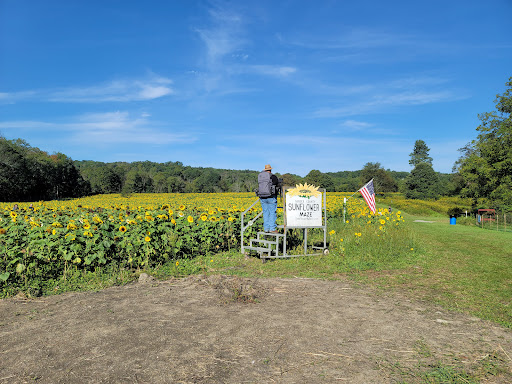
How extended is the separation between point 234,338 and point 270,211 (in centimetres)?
576

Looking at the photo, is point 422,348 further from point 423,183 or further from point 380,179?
point 380,179

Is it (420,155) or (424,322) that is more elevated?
(420,155)

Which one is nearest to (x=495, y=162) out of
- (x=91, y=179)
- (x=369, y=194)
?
(x=369, y=194)

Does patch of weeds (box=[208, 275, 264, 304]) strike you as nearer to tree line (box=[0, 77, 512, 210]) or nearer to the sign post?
the sign post

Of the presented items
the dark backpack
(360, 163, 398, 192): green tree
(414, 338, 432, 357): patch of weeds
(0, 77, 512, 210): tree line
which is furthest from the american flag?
(360, 163, 398, 192): green tree

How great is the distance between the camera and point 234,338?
3891 millimetres

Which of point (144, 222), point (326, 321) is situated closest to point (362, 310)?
point (326, 321)

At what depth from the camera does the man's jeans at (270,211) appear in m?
9.45

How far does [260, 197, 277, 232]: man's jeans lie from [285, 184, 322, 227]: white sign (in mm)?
373

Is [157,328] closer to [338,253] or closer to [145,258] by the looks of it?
[145,258]

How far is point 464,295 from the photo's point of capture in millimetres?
5957

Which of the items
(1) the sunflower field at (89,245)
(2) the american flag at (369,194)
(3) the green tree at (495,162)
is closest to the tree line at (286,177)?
(3) the green tree at (495,162)

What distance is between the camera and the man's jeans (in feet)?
31.0

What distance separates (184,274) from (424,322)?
175 inches
